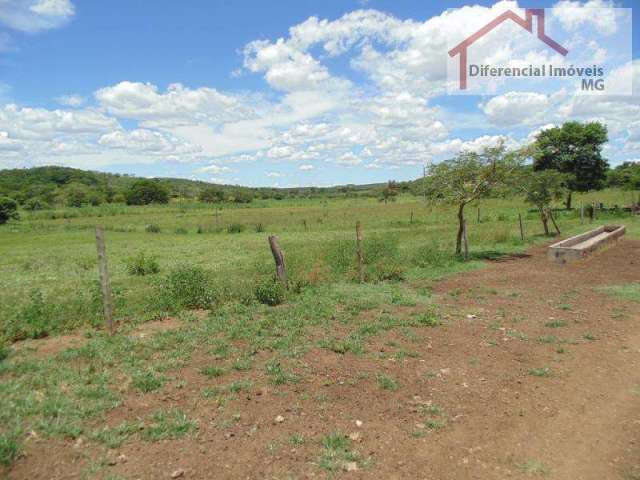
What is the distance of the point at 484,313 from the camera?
8.34m

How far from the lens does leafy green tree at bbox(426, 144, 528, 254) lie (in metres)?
14.8

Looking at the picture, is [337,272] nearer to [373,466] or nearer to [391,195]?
[373,466]

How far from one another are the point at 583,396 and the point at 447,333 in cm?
239

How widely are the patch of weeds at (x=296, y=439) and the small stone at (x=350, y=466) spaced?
500 mm

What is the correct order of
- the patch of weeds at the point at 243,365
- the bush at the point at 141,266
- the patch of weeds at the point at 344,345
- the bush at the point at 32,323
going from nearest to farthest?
the patch of weeds at the point at 243,365, the patch of weeds at the point at 344,345, the bush at the point at 32,323, the bush at the point at 141,266

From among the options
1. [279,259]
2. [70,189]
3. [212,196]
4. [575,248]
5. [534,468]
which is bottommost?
[534,468]

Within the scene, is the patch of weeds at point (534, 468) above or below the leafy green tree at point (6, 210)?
below

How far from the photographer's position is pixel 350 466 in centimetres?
371

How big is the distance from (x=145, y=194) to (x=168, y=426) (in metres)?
92.1

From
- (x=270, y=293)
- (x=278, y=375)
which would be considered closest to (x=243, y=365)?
(x=278, y=375)

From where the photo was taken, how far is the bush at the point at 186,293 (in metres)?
8.62

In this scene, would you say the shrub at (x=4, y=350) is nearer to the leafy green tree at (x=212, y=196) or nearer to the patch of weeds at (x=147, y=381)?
the patch of weeds at (x=147, y=381)

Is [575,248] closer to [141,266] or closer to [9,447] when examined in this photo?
[141,266]

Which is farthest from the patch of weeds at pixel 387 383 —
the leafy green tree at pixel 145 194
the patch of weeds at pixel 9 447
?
the leafy green tree at pixel 145 194
